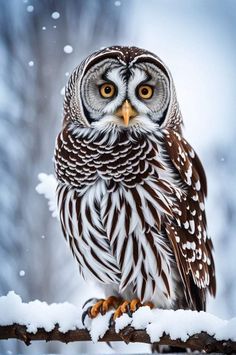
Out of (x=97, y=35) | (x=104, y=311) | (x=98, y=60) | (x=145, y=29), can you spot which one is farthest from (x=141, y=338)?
(x=97, y=35)

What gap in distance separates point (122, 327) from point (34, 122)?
1.34 metres

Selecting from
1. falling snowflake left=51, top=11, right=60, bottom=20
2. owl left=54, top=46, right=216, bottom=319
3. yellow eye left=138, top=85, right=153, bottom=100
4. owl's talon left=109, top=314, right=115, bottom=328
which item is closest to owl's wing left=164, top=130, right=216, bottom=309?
owl left=54, top=46, right=216, bottom=319

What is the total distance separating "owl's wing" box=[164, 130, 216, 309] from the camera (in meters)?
1.62

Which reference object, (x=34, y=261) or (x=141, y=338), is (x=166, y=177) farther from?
(x=34, y=261)

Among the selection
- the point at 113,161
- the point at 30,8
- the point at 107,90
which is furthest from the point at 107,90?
the point at 30,8

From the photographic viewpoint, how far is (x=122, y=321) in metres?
1.35

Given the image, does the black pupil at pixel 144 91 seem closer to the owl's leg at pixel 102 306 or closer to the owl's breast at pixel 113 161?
the owl's breast at pixel 113 161

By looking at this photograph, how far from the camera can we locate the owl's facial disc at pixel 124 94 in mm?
1488

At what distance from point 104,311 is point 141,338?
278 millimetres

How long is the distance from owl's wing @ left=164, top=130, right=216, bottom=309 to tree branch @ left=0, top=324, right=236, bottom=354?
0.29 metres

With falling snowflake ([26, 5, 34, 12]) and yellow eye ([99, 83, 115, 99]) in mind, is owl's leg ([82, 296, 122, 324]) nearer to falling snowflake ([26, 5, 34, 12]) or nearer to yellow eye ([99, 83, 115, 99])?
yellow eye ([99, 83, 115, 99])

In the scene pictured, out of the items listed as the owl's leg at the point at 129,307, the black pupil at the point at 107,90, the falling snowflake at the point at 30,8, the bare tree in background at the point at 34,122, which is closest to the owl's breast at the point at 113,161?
the black pupil at the point at 107,90

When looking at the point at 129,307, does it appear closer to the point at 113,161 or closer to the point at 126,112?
the point at 113,161

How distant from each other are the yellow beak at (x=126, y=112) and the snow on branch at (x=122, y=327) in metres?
0.39
